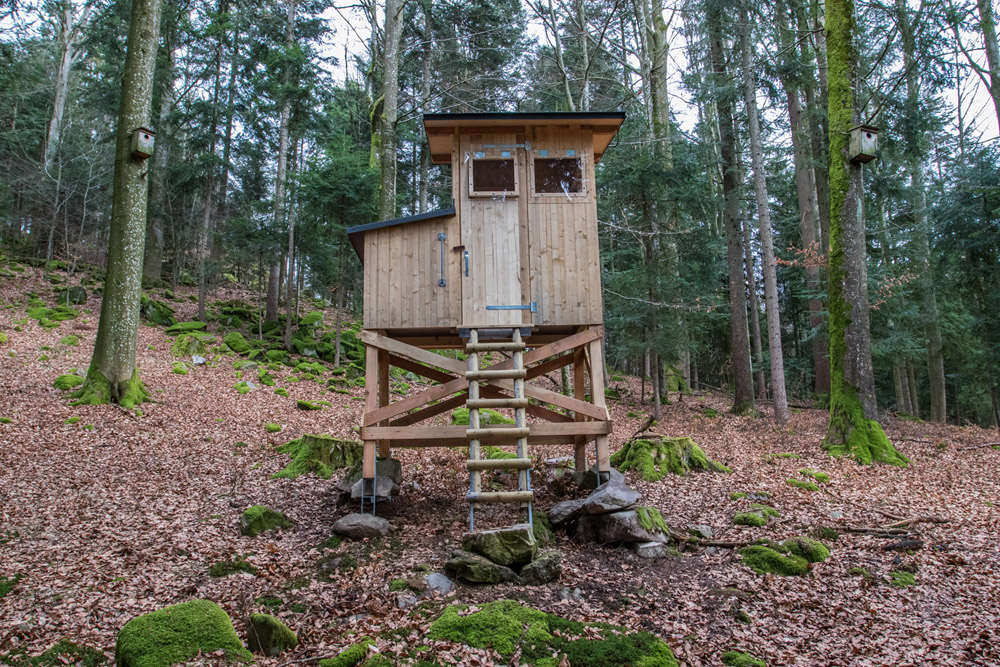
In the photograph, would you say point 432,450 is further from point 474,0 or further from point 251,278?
point 251,278

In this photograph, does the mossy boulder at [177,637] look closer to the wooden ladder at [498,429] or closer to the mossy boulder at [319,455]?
the wooden ladder at [498,429]

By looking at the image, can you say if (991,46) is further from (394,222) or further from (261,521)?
(261,521)

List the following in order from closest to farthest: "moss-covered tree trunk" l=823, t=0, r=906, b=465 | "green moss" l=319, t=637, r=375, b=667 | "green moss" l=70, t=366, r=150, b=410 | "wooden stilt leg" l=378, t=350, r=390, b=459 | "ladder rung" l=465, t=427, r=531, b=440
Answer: "green moss" l=319, t=637, r=375, b=667, "ladder rung" l=465, t=427, r=531, b=440, "wooden stilt leg" l=378, t=350, r=390, b=459, "moss-covered tree trunk" l=823, t=0, r=906, b=465, "green moss" l=70, t=366, r=150, b=410

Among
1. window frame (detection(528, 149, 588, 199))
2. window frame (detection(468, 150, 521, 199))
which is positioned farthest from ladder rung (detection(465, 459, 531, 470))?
window frame (detection(528, 149, 588, 199))

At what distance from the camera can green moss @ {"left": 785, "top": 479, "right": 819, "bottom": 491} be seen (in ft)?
29.9

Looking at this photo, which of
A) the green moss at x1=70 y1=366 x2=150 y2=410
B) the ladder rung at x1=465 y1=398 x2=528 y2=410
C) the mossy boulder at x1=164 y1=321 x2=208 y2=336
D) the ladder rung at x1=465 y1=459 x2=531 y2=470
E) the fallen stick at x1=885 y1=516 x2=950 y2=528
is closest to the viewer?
the fallen stick at x1=885 y1=516 x2=950 y2=528

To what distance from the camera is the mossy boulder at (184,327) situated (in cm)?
1989

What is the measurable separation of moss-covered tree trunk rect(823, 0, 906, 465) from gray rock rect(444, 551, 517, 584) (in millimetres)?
7644

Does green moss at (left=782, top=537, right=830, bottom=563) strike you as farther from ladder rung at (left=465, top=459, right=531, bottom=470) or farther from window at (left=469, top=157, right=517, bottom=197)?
window at (left=469, top=157, right=517, bottom=197)

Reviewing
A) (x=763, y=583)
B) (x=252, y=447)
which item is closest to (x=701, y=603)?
(x=763, y=583)

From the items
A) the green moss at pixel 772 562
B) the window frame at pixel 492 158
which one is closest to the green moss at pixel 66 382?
the window frame at pixel 492 158

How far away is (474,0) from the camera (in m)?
23.7

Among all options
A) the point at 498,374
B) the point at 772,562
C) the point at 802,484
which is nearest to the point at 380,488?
the point at 498,374

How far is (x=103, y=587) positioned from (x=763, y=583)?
639 centimetres
